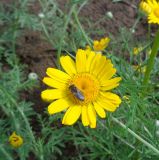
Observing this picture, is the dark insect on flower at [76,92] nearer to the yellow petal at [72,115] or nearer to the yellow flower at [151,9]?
the yellow petal at [72,115]

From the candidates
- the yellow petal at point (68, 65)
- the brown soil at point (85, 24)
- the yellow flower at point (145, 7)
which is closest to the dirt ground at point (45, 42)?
the brown soil at point (85, 24)

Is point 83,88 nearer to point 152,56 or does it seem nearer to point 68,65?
point 68,65

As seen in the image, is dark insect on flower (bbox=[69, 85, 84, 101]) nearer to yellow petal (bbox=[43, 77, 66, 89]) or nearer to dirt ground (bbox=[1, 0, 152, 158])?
yellow petal (bbox=[43, 77, 66, 89])

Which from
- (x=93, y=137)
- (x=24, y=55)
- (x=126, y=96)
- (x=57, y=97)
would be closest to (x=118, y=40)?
(x=24, y=55)

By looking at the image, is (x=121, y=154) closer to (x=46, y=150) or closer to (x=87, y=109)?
(x=46, y=150)

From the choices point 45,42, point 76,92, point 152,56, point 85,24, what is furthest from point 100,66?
point 85,24

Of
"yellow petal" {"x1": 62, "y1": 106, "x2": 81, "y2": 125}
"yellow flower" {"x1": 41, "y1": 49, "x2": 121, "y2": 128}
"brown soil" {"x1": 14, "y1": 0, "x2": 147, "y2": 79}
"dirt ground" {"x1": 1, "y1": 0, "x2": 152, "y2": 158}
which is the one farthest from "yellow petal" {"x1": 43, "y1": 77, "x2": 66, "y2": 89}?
"brown soil" {"x1": 14, "y1": 0, "x2": 147, "y2": 79}
